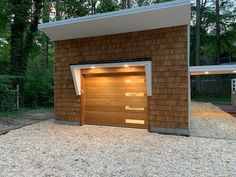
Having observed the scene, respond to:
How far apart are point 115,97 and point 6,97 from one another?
5706 mm

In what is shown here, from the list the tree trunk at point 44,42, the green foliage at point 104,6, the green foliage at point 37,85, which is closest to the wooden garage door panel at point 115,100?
the green foliage at point 37,85

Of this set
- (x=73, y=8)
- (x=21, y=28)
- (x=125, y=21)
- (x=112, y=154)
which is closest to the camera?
(x=112, y=154)

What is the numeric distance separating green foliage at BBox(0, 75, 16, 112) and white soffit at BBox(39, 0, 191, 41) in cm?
404

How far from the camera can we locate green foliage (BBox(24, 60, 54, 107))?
39.3ft

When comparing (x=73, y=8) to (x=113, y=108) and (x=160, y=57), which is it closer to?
(x=113, y=108)

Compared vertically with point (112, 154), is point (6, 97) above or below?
above

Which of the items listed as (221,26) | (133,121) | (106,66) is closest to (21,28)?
(106,66)

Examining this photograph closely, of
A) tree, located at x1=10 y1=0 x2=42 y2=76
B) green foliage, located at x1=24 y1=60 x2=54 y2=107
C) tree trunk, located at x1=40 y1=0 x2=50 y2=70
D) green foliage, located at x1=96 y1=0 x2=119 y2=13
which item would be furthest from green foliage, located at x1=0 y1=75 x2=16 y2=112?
green foliage, located at x1=96 y1=0 x2=119 y2=13

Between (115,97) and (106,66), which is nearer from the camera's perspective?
(106,66)

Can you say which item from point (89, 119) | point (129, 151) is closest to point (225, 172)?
point (129, 151)

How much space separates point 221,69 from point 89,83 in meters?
6.85

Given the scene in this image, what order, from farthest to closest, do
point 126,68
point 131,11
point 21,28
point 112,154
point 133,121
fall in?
point 21,28 < point 133,121 < point 126,68 < point 131,11 < point 112,154

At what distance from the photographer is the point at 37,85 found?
11969mm

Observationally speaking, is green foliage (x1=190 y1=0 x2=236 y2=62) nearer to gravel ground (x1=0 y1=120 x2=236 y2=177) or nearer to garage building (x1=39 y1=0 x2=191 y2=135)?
garage building (x1=39 y1=0 x2=191 y2=135)
